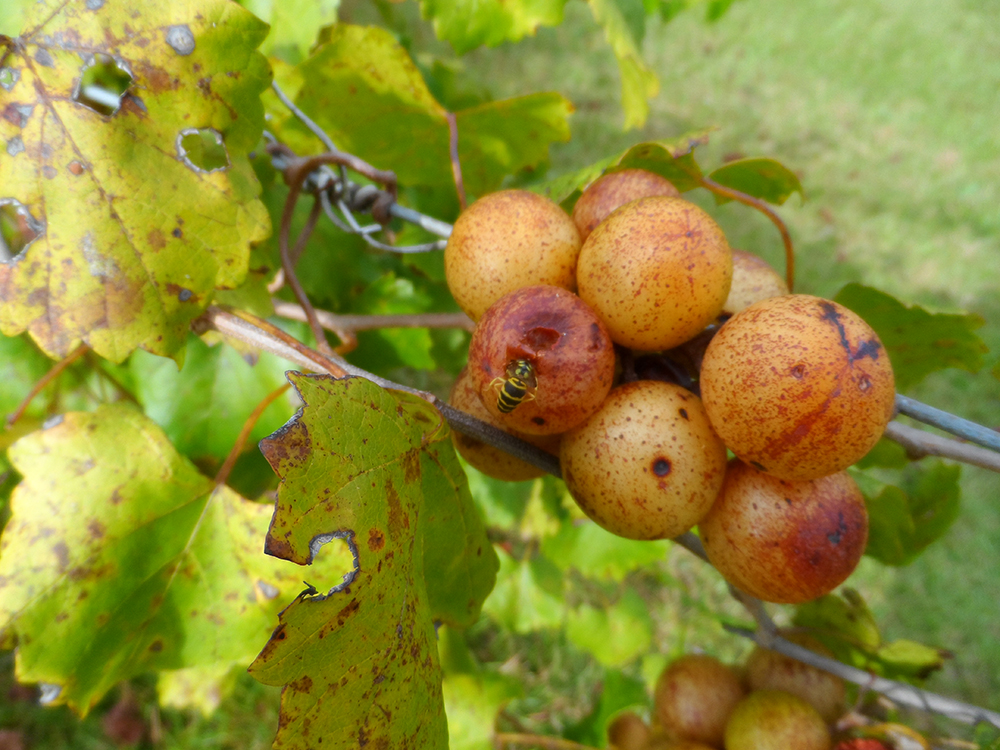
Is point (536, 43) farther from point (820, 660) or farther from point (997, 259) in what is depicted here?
point (820, 660)

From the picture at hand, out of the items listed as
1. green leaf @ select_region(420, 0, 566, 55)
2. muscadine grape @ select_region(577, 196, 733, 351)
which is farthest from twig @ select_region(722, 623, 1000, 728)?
green leaf @ select_region(420, 0, 566, 55)

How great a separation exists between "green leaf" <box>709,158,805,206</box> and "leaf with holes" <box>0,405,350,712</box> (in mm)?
1121

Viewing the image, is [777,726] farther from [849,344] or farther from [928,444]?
[849,344]

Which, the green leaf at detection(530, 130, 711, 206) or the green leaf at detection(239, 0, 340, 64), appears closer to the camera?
the green leaf at detection(530, 130, 711, 206)

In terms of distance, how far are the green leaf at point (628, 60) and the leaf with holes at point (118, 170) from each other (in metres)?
0.99

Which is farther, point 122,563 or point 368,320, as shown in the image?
point 368,320

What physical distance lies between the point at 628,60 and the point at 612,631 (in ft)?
6.56

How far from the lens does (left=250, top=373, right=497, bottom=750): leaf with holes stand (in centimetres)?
81

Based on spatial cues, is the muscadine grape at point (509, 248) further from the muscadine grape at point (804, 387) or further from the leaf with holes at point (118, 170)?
the leaf with holes at point (118, 170)

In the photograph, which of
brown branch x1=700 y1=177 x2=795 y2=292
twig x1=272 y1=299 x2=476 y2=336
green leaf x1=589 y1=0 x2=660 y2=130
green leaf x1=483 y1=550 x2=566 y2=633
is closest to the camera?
brown branch x1=700 y1=177 x2=795 y2=292

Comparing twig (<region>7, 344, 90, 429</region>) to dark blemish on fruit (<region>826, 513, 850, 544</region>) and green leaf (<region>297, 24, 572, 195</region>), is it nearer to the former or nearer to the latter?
green leaf (<region>297, 24, 572, 195</region>)

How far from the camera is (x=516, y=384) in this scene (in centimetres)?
93

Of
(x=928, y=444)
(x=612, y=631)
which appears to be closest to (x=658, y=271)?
(x=928, y=444)

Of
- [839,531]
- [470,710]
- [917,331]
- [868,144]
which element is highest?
[839,531]
